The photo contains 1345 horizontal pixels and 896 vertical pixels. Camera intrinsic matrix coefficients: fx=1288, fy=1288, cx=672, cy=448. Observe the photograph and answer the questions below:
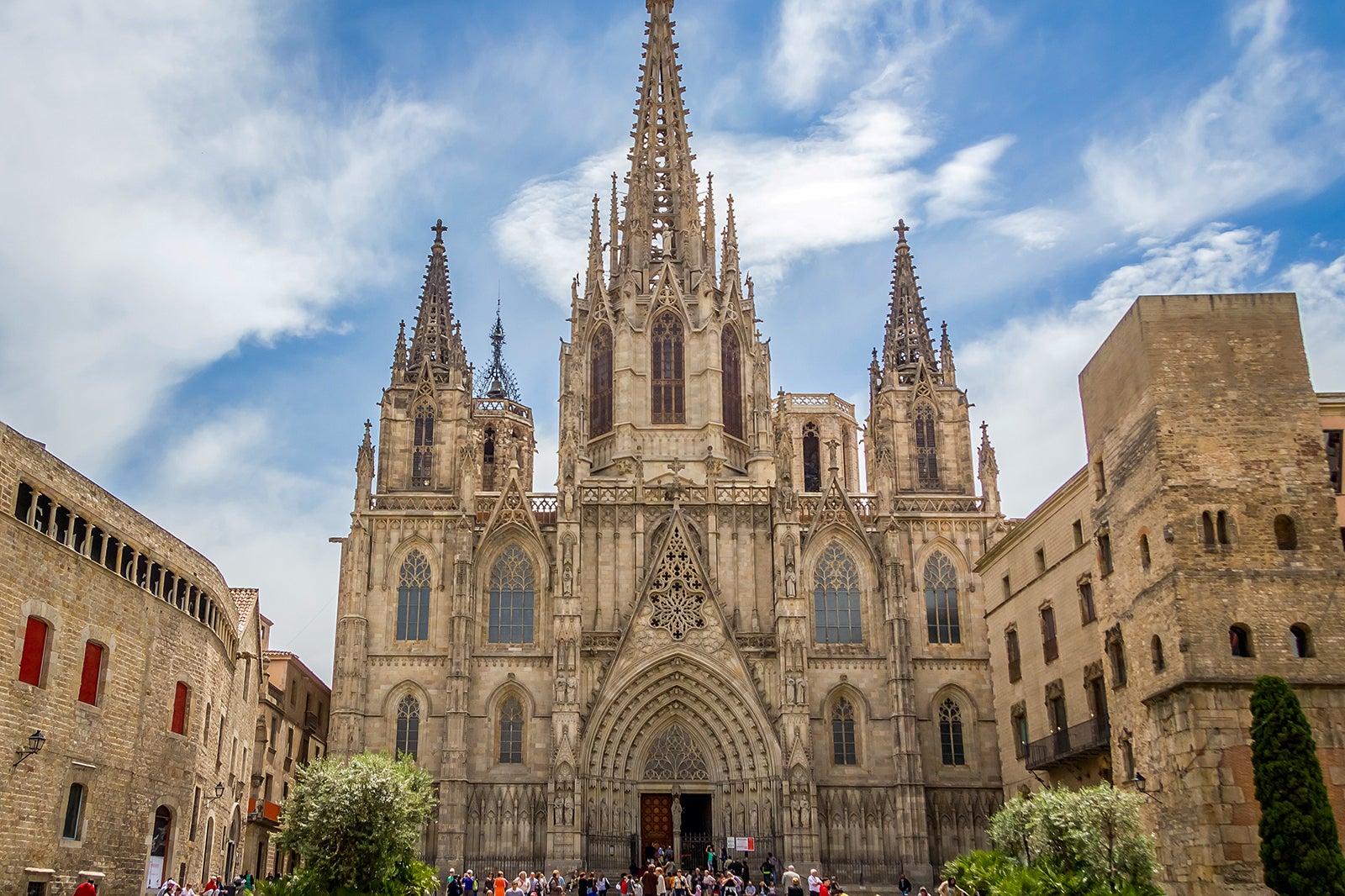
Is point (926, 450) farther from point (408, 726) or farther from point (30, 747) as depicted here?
point (30, 747)

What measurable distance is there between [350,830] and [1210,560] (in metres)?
18.9

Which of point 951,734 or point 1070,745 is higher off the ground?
point 951,734

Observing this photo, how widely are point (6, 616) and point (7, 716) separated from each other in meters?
1.99

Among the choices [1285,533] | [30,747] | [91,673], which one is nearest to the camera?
[30,747]

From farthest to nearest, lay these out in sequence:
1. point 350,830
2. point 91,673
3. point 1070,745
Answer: point 1070,745, point 91,673, point 350,830

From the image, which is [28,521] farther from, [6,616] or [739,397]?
[739,397]

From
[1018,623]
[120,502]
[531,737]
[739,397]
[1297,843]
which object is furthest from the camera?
[739,397]

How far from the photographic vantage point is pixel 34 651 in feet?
88.0

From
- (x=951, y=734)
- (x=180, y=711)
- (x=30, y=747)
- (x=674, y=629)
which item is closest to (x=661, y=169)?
(x=674, y=629)

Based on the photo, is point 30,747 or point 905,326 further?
point 905,326

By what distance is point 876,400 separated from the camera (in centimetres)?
5212

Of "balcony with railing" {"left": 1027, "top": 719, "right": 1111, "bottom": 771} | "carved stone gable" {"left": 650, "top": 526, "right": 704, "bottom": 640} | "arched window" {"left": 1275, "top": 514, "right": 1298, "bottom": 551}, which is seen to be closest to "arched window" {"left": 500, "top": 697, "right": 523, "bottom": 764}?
"carved stone gable" {"left": 650, "top": 526, "right": 704, "bottom": 640}

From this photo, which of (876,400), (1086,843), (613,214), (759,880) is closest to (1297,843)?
(1086,843)

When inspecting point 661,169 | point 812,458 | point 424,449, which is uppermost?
point 661,169
